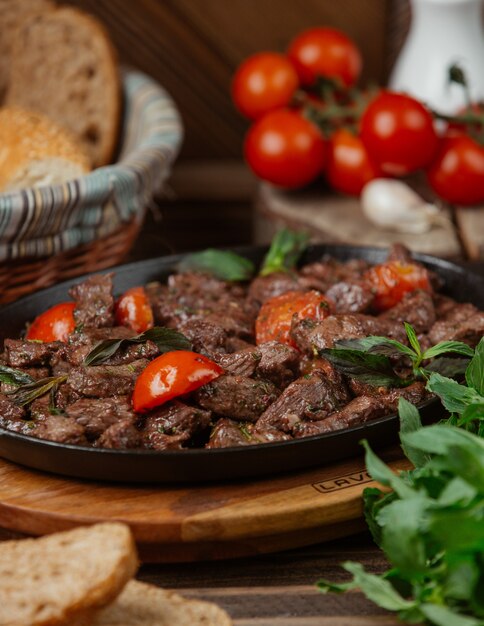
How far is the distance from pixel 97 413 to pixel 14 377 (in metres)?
0.37

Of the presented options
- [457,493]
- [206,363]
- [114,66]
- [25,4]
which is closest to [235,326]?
[206,363]

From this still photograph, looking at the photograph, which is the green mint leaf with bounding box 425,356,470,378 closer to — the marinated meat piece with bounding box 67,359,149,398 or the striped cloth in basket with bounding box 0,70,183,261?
the marinated meat piece with bounding box 67,359,149,398

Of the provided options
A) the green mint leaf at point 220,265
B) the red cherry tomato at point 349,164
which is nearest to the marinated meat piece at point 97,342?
the green mint leaf at point 220,265

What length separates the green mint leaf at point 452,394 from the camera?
253cm

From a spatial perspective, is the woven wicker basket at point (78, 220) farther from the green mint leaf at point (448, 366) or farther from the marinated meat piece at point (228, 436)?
the green mint leaf at point (448, 366)

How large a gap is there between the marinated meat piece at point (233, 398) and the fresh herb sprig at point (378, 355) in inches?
9.1

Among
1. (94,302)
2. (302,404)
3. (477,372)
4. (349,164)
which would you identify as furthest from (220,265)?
(349,164)

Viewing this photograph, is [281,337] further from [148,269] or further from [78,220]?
[78,220]

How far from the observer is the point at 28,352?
2961 mm

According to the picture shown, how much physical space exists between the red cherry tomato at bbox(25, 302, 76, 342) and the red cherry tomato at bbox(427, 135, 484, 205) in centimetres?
259

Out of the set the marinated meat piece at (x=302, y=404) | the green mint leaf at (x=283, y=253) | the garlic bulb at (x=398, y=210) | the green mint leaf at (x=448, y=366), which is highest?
the green mint leaf at (x=448, y=366)

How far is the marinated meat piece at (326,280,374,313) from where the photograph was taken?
11.1ft

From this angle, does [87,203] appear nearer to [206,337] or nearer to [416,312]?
[206,337]

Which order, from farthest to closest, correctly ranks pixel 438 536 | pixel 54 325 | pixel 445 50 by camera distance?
1. pixel 445 50
2. pixel 54 325
3. pixel 438 536
